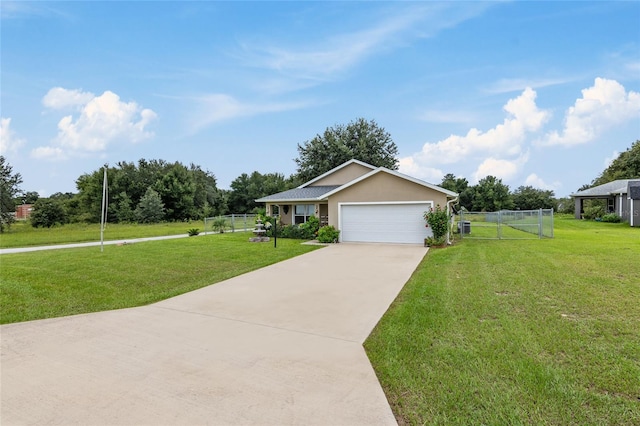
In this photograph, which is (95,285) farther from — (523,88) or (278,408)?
(523,88)

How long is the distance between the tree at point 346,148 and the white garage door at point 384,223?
17.6 meters

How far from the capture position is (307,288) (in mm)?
6781

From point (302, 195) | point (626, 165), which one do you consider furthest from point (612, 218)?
point (302, 195)

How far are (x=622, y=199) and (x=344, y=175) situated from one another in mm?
21555

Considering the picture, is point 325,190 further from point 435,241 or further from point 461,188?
point 461,188

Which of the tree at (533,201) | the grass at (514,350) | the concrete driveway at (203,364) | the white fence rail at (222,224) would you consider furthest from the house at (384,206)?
the tree at (533,201)

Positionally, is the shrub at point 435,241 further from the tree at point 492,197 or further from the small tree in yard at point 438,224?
the tree at point 492,197

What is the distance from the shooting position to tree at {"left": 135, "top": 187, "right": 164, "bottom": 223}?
123 feet

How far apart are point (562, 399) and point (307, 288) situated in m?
4.73

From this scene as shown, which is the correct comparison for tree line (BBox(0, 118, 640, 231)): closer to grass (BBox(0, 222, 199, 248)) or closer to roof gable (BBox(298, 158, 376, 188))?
grass (BBox(0, 222, 199, 248))

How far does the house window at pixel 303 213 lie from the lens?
18250 millimetres

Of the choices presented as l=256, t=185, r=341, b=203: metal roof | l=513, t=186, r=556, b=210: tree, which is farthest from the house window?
l=513, t=186, r=556, b=210: tree

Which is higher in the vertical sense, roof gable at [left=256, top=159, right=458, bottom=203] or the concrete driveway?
roof gable at [left=256, top=159, right=458, bottom=203]

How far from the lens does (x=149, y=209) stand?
37500 mm
